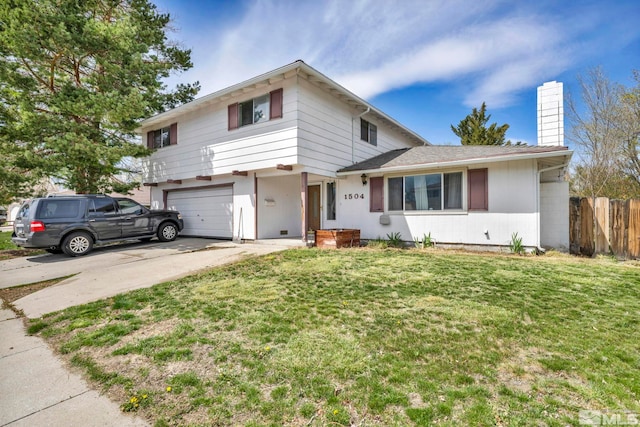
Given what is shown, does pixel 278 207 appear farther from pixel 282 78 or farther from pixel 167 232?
pixel 282 78

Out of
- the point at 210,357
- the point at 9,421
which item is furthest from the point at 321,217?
the point at 9,421

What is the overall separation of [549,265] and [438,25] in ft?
25.0

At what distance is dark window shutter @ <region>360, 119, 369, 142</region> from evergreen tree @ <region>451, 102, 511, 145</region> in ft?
38.1

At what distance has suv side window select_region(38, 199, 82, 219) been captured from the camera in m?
7.94

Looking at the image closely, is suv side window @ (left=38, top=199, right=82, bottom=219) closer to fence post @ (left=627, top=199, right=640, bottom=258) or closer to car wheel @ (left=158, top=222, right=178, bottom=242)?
car wheel @ (left=158, top=222, right=178, bottom=242)

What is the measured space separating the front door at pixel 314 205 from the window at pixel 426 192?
11.1 feet

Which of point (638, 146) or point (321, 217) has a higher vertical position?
point (638, 146)

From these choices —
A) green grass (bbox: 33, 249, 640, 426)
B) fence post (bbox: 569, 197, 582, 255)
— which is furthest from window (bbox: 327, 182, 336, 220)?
fence post (bbox: 569, 197, 582, 255)

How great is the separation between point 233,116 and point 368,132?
551 centimetres

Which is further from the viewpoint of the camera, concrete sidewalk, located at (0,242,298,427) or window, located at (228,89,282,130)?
window, located at (228,89,282,130)

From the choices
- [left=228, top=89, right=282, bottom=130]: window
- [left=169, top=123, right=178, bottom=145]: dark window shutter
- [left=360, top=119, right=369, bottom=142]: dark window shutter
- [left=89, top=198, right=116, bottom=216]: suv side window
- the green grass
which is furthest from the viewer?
[left=169, top=123, right=178, bottom=145]: dark window shutter

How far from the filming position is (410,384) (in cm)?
226

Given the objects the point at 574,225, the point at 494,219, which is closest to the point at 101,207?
the point at 494,219

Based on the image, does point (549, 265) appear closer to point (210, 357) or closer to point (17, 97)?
point (210, 357)
